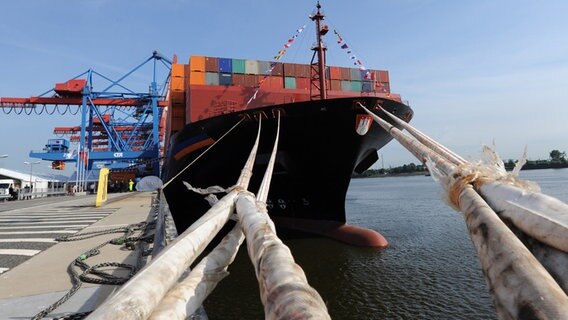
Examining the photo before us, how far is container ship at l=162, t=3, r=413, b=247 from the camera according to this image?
8523 millimetres

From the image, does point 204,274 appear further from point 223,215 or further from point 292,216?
point 292,216

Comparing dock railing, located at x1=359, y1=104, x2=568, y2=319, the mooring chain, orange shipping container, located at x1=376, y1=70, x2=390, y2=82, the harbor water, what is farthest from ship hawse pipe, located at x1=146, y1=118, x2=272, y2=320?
orange shipping container, located at x1=376, y1=70, x2=390, y2=82

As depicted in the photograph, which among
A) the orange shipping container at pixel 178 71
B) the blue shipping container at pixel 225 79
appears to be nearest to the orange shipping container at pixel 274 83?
the blue shipping container at pixel 225 79

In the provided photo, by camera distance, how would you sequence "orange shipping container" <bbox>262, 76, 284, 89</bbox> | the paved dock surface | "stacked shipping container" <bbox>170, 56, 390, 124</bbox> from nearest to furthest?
the paved dock surface, "stacked shipping container" <bbox>170, 56, 390, 124</bbox>, "orange shipping container" <bbox>262, 76, 284, 89</bbox>

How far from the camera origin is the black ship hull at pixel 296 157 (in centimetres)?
850

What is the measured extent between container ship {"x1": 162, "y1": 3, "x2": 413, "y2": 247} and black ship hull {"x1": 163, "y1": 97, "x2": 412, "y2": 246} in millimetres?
25

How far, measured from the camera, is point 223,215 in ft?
8.78

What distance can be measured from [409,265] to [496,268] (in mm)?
7429

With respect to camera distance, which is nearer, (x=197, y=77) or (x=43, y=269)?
(x=43, y=269)

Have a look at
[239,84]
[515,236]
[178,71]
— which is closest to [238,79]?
[239,84]

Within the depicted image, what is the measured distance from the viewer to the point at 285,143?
29.8ft

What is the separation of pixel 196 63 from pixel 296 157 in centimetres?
574

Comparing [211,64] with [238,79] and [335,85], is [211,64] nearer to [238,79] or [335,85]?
[238,79]

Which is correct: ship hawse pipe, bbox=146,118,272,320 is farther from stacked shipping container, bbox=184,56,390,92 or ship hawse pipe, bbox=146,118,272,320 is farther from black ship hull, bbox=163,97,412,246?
stacked shipping container, bbox=184,56,390,92
